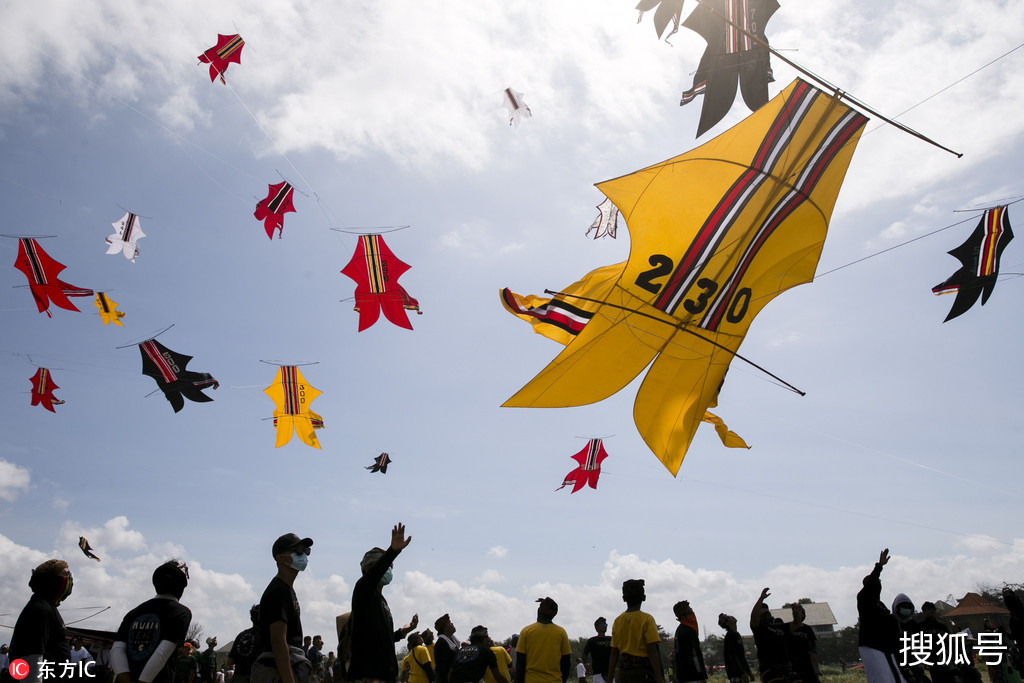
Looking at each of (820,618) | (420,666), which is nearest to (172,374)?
(420,666)

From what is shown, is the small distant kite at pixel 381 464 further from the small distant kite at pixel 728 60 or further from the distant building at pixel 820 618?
the distant building at pixel 820 618

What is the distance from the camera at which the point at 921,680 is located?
21.0ft

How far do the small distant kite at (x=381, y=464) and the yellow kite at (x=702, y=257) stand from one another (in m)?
A: 10.9

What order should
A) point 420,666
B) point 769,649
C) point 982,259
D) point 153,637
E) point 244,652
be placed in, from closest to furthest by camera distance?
point 153,637
point 244,652
point 769,649
point 420,666
point 982,259

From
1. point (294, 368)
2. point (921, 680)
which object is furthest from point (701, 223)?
point (294, 368)

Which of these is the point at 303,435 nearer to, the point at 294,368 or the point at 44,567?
the point at 294,368

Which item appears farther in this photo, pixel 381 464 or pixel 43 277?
pixel 381 464

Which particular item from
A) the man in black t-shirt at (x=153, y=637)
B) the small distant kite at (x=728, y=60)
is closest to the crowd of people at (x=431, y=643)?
the man in black t-shirt at (x=153, y=637)

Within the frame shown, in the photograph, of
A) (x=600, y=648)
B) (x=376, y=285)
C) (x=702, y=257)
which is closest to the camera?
(x=702, y=257)

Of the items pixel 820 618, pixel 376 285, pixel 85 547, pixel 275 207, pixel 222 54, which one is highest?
pixel 222 54

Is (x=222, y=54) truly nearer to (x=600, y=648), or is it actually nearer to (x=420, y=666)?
(x=420, y=666)

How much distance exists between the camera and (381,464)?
57.8ft

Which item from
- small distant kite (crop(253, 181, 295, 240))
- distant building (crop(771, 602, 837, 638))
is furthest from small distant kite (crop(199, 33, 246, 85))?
distant building (crop(771, 602, 837, 638))

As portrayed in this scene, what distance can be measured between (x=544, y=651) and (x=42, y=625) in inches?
146
